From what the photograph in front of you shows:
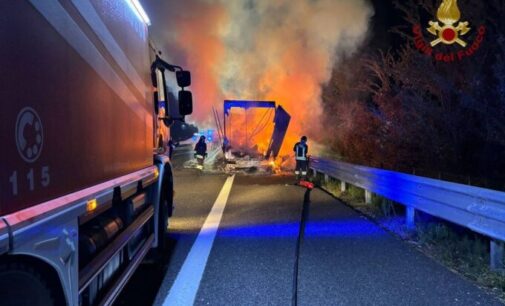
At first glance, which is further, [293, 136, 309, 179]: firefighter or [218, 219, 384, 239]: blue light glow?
[293, 136, 309, 179]: firefighter

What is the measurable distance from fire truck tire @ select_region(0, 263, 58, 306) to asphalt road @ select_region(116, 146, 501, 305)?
6.37ft

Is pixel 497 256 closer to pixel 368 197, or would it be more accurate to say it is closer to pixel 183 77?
pixel 183 77

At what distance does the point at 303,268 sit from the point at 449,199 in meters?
2.09

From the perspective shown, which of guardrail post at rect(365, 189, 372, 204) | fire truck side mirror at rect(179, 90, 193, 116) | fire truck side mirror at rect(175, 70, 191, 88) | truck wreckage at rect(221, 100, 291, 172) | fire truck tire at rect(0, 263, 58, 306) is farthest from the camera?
truck wreckage at rect(221, 100, 291, 172)

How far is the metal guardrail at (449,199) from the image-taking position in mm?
4730

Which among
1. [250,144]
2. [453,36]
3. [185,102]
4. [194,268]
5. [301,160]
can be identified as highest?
[453,36]

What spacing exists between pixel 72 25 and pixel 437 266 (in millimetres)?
4279

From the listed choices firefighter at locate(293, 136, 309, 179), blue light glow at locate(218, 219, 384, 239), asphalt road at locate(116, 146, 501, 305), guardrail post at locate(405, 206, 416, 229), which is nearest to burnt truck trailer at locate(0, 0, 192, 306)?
asphalt road at locate(116, 146, 501, 305)

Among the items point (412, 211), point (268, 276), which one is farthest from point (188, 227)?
point (412, 211)

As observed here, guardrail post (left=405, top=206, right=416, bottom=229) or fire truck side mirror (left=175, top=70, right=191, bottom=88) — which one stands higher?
fire truck side mirror (left=175, top=70, right=191, bottom=88)

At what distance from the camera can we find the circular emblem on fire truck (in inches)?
81.4

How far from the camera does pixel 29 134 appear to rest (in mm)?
2176

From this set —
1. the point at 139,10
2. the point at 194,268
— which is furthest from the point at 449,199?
the point at 139,10

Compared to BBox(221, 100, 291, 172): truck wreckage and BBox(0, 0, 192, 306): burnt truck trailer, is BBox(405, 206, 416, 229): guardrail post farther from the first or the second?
BBox(221, 100, 291, 172): truck wreckage
